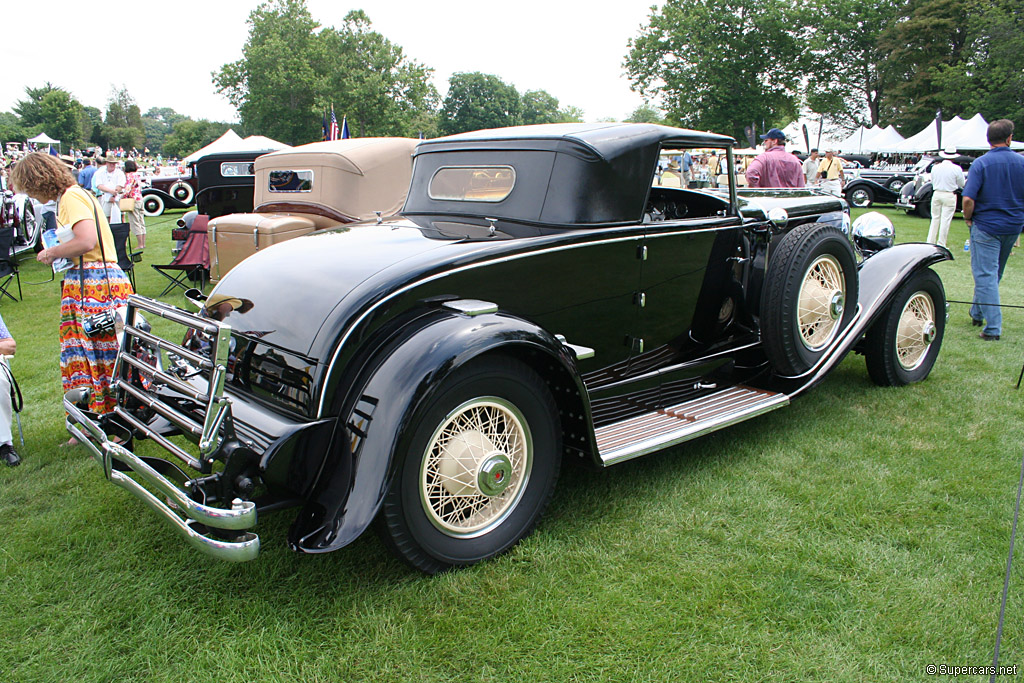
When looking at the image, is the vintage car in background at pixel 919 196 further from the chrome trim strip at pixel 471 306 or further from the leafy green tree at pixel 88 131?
the leafy green tree at pixel 88 131

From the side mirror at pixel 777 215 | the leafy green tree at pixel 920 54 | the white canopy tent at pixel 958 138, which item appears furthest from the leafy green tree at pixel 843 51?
the side mirror at pixel 777 215

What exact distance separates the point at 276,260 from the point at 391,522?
57.5 inches

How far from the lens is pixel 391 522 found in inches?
97.3

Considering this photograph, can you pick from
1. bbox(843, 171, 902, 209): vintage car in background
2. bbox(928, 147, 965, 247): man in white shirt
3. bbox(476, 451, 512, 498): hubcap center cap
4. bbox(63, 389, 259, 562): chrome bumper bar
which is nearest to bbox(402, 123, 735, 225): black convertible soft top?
bbox(476, 451, 512, 498): hubcap center cap

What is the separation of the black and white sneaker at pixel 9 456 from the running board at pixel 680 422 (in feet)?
11.2

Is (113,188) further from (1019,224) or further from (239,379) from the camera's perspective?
(1019,224)

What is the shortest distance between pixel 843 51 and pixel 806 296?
4995 cm

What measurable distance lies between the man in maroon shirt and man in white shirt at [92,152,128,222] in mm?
10144

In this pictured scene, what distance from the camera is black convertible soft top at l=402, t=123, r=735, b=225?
3.33m

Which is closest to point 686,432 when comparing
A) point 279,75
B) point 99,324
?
point 99,324

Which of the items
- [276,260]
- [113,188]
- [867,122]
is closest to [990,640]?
[276,260]

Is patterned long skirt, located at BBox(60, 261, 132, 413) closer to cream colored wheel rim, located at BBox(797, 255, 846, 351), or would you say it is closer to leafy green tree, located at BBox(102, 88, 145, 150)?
cream colored wheel rim, located at BBox(797, 255, 846, 351)

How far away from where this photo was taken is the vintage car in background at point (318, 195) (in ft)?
25.7

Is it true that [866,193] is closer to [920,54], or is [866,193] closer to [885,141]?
[885,141]
